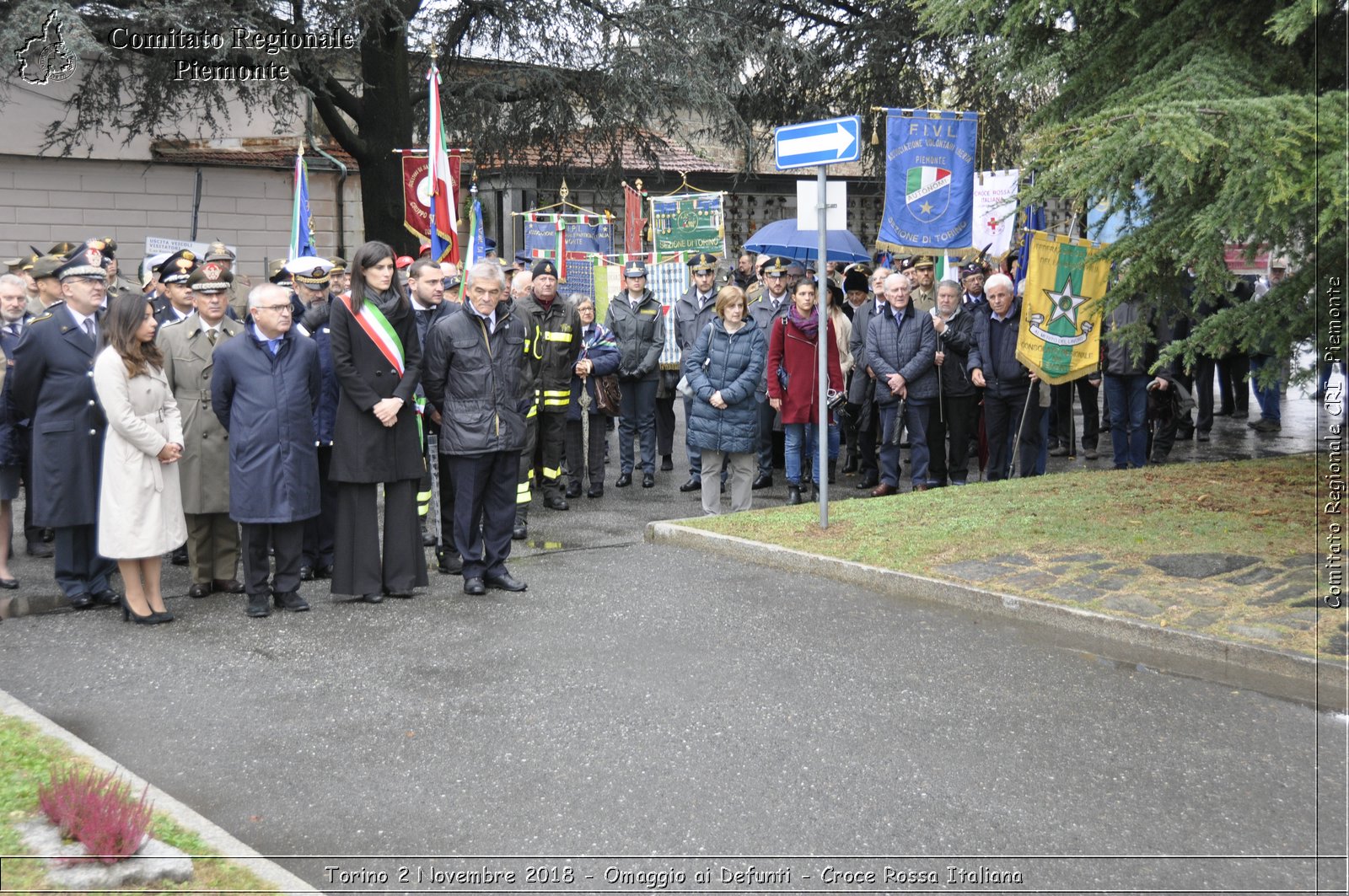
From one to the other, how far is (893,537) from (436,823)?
17.4 ft

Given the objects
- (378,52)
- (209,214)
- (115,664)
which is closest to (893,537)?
(115,664)

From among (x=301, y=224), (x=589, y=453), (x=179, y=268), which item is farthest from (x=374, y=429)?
(x=301, y=224)

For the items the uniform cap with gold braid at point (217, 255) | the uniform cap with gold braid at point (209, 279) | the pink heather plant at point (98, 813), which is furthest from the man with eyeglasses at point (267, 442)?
the pink heather plant at point (98, 813)

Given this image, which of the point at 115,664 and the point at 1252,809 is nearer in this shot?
the point at 1252,809

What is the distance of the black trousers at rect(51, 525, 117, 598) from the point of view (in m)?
8.23

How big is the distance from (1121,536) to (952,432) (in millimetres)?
3649

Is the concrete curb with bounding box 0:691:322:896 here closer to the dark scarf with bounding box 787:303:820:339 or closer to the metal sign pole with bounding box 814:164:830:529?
the metal sign pole with bounding box 814:164:830:529

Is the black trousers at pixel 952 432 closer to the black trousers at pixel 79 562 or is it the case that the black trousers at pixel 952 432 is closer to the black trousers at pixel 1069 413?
the black trousers at pixel 1069 413

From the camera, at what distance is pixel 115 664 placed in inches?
268

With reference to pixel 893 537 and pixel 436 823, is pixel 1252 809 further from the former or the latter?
pixel 893 537

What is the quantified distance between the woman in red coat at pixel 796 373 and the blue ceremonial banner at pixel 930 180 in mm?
2220

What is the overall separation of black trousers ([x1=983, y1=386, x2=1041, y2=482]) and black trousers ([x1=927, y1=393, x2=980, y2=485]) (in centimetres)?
21

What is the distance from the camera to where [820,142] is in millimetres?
9289

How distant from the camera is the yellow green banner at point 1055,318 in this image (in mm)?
11875
